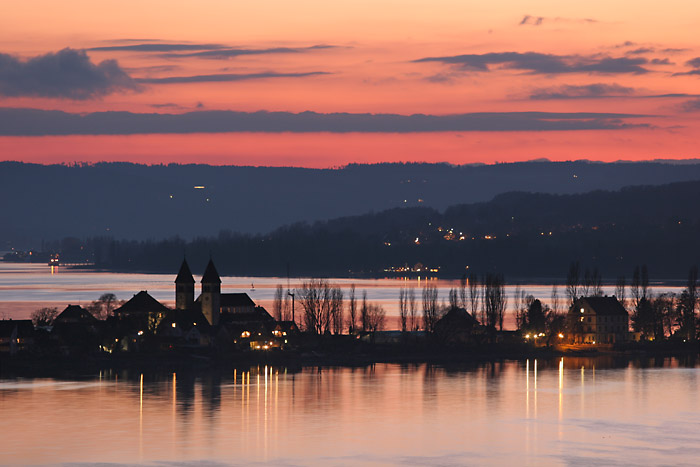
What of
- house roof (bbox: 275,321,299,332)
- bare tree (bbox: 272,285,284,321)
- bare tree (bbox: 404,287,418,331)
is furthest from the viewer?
bare tree (bbox: 404,287,418,331)

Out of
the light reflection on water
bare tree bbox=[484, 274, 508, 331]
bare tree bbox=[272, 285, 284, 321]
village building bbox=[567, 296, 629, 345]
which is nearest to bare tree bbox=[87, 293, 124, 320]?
bare tree bbox=[272, 285, 284, 321]

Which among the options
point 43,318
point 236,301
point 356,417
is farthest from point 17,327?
point 356,417

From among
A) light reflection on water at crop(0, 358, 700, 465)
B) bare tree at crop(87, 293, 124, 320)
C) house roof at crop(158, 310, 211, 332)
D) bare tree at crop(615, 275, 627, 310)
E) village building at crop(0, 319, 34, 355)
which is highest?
bare tree at crop(615, 275, 627, 310)

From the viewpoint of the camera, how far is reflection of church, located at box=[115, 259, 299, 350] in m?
78.9

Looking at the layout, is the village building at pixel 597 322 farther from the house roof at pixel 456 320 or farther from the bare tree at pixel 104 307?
the bare tree at pixel 104 307

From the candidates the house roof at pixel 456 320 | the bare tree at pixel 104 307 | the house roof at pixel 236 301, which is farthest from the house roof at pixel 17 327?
the house roof at pixel 456 320

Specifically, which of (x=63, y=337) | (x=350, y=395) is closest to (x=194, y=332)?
(x=63, y=337)

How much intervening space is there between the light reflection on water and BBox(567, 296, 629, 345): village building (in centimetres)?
1968

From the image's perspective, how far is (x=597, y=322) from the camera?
9231 centimetres

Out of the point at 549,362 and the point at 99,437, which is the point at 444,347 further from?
the point at 99,437

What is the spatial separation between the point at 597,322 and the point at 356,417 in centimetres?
4462

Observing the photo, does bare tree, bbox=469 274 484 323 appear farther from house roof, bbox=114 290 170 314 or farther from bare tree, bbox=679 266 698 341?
house roof, bbox=114 290 170 314

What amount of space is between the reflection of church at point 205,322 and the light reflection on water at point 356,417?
884 cm

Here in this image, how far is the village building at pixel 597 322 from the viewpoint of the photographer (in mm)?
92062
